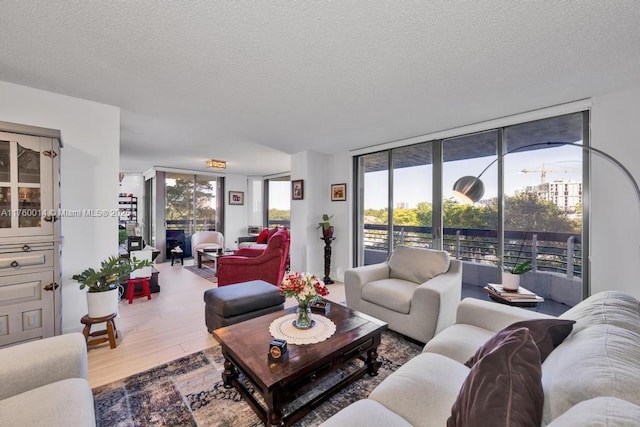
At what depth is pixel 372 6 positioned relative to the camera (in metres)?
1.40

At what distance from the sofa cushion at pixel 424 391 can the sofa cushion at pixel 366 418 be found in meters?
0.06

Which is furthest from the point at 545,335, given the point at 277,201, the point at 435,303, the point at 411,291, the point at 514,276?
the point at 277,201

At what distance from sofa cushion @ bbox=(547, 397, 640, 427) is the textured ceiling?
174 cm

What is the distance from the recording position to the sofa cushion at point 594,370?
0.70m

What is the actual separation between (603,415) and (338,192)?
4.50 metres

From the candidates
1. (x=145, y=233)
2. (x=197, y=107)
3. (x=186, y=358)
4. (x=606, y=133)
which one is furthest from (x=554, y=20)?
(x=145, y=233)

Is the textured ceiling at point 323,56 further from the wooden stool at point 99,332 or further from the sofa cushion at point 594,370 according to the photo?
the wooden stool at point 99,332

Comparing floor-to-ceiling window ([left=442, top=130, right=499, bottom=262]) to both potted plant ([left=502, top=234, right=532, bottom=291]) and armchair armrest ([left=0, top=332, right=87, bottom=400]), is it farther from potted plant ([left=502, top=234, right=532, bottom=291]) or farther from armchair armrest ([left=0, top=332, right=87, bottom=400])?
armchair armrest ([left=0, top=332, right=87, bottom=400])

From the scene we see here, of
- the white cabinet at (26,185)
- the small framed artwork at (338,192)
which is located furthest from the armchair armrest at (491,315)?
the white cabinet at (26,185)

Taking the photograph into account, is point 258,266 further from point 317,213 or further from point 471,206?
point 471,206

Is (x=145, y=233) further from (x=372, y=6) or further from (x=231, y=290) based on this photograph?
(x=372, y=6)

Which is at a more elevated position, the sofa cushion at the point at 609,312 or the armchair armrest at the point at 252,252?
the sofa cushion at the point at 609,312

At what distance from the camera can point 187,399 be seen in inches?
69.1

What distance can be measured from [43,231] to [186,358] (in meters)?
1.56
